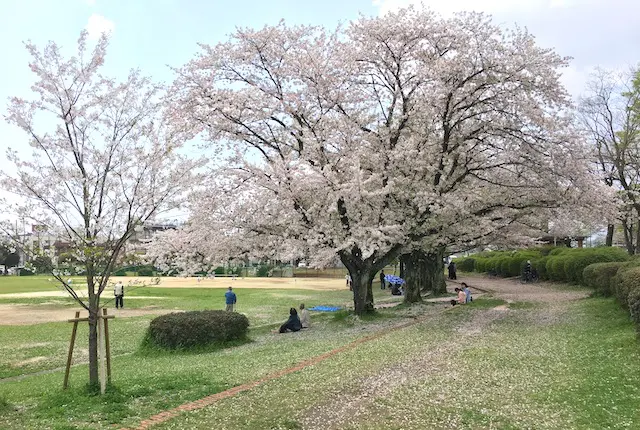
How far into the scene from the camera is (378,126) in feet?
63.0

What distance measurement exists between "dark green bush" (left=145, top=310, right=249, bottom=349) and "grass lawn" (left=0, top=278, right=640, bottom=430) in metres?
0.58

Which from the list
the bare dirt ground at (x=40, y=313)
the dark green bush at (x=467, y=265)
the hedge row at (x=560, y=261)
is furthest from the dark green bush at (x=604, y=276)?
the dark green bush at (x=467, y=265)

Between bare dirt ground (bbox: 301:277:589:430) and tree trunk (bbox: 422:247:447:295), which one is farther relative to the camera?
tree trunk (bbox: 422:247:447:295)

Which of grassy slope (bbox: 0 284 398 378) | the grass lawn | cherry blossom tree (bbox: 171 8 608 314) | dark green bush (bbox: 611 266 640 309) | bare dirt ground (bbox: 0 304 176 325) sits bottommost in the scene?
grassy slope (bbox: 0 284 398 378)

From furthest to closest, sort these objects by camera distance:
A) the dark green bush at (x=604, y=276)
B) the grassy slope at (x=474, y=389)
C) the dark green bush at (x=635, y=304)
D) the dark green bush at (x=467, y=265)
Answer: the dark green bush at (x=467, y=265) < the dark green bush at (x=604, y=276) < the dark green bush at (x=635, y=304) < the grassy slope at (x=474, y=389)

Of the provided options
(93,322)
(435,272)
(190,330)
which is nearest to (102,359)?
(93,322)

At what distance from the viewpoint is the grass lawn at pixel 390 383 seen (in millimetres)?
6641

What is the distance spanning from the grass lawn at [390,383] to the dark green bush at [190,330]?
0.58m

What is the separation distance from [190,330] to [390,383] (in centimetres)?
782

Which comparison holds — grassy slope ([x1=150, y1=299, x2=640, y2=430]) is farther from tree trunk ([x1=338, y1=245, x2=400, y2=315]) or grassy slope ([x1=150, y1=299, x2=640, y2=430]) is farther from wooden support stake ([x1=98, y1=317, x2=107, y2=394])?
tree trunk ([x1=338, y1=245, x2=400, y2=315])

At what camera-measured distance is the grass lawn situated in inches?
261

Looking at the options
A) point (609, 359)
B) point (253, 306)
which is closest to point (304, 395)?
point (609, 359)

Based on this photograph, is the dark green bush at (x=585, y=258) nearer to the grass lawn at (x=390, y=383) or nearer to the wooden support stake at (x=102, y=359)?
the grass lawn at (x=390, y=383)

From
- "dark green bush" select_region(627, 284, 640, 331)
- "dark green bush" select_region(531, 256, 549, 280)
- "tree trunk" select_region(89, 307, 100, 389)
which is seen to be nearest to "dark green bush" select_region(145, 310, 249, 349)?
"tree trunk" select_region(89, 307, 100, 389)
